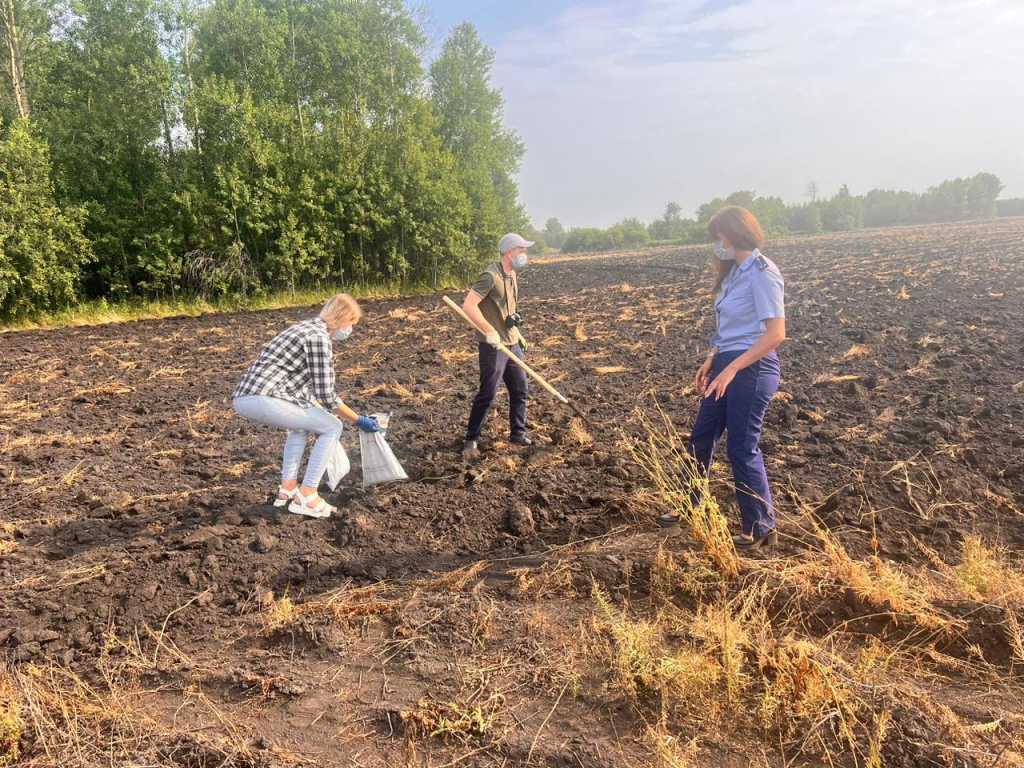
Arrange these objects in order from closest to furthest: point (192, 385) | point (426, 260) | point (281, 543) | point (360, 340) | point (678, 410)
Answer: point (281, 543) < point (678, 410) < point (192, 385) < point (360, 340) < point (426, 260)

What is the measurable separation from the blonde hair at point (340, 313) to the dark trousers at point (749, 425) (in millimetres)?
2315

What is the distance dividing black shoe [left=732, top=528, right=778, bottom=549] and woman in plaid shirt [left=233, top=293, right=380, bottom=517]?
A: 2.69m

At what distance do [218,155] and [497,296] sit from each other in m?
14.9

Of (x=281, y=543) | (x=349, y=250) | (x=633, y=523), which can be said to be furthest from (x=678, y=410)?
(x=349, y=250)

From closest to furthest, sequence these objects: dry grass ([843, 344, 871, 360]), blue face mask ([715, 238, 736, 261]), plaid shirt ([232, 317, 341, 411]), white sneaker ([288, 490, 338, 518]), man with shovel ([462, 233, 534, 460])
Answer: blue face mask ([715, 238, 736, 261]), plaid shirt ([232, 317, 341, 411]), white sneaker ([288, 490, 338, 518]), man with shovel ([462, 233, 534, 460]), dry grass ([843, 344, 871, 360])

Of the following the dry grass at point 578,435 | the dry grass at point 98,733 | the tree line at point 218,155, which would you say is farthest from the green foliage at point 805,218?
the dry grass at point 98,733

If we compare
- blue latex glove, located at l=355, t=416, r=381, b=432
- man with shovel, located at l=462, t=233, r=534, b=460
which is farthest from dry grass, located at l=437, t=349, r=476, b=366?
blue latex glove, located at l=355, t=416, r=381, b=432

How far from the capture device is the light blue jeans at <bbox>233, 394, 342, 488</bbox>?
418 centimetres

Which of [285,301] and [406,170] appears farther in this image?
[406,170]

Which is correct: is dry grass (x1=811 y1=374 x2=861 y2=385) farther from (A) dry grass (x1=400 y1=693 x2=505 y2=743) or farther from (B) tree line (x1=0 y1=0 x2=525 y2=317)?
(B) tree line (x1=0 y1=0 x2=525 y2=317)

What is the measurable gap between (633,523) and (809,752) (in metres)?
2.09

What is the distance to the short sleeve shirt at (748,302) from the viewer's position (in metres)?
3.52

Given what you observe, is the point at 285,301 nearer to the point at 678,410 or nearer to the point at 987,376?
the point at 678,410

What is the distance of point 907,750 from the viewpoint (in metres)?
2.39
